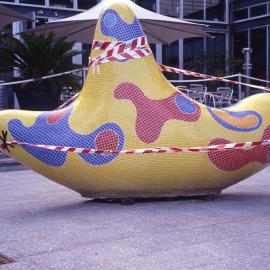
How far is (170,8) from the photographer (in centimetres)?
2108

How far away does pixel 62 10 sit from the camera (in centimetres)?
1869

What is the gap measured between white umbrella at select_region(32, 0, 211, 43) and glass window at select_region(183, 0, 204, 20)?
8.64 metres

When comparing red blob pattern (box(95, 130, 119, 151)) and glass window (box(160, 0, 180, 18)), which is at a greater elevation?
glass window (box(160, 0, 180, 18))

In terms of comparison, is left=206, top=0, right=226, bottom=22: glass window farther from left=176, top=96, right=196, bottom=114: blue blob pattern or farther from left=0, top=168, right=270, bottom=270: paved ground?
left=176, top=96, right=196, bottom=114: blue blob pattern

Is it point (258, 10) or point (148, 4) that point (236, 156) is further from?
point (258, 10)

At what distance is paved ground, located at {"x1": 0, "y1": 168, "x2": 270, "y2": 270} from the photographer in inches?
157

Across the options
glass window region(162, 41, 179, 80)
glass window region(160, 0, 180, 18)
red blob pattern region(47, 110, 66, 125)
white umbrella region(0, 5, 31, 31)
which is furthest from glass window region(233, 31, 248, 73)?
red blob pattern region(47, 110, 66, 125)

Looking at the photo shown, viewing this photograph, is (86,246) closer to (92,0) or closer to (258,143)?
(258,143)

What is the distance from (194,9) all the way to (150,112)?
16.8m

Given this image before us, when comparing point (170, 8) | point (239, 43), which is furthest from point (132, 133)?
point (239, 43)

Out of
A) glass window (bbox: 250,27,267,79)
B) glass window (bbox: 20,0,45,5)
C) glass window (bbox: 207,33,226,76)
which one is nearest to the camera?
glass window (bbox: 20,0,45,5)

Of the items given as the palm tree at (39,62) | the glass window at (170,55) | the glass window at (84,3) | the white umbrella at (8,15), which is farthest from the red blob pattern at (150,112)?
the glass window at (170,55)

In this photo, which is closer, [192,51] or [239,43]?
[192,51]

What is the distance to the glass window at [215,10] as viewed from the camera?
73.6ft
